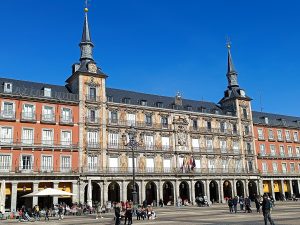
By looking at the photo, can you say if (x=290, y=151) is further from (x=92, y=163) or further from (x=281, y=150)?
(x=92, y=163)

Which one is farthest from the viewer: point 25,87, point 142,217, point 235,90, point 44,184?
point 235,90

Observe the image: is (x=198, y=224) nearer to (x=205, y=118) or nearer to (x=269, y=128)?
(x=205, y=118)

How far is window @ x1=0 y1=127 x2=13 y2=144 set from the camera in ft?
144

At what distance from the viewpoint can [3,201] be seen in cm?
4222

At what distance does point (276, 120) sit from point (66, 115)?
42969mm

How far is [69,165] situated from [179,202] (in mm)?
15728

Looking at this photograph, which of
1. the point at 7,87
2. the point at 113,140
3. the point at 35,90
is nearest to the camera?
the point at 7,87

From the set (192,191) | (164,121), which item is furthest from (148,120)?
(192,191)

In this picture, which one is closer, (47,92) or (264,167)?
(47,92)

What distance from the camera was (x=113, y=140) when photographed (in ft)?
170

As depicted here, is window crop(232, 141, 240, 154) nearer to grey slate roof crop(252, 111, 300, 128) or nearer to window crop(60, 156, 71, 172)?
grey slate roof crop(252, 111, 300, 128)

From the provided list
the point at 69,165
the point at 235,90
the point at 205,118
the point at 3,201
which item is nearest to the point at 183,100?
the point at 205,118

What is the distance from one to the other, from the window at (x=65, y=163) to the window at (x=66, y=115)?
4904 mm

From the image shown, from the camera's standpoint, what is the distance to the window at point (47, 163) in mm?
45569
